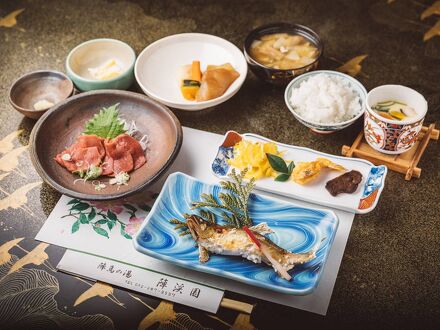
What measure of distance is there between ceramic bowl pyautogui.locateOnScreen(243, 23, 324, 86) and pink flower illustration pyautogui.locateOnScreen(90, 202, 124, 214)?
0.78 m

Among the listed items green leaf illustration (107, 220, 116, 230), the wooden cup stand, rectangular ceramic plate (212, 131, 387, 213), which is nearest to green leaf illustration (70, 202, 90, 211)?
green leaf illustration (107, 220, 116, 230)

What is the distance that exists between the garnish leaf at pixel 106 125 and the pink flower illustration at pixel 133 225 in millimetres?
343

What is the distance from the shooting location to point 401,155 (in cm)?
177

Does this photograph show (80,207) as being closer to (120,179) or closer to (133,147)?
(120,179)

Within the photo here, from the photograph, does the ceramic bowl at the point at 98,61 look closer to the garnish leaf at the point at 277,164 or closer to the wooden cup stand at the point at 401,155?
the garnish leaf at the point at 277,164

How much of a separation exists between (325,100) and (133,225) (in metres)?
0.82

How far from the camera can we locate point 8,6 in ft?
8.46

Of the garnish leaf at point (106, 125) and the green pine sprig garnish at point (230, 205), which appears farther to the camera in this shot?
the garnish leaf at point (106, 125)

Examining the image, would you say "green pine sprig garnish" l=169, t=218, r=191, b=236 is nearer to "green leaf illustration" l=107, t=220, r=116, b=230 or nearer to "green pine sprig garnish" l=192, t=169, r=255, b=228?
"green pine sprig garnish" l=192, t=169, r=255, b=228

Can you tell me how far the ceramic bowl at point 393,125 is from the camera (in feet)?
5.41

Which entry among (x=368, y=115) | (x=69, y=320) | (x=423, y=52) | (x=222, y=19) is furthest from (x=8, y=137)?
(x=423, y=52)

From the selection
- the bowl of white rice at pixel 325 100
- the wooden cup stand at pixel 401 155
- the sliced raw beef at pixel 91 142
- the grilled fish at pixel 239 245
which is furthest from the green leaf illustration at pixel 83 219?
the wooden cup stand at pixel 401 155

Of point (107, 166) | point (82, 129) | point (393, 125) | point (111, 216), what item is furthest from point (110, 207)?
point (393, 125)

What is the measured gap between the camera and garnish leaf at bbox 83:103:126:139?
1.82m
